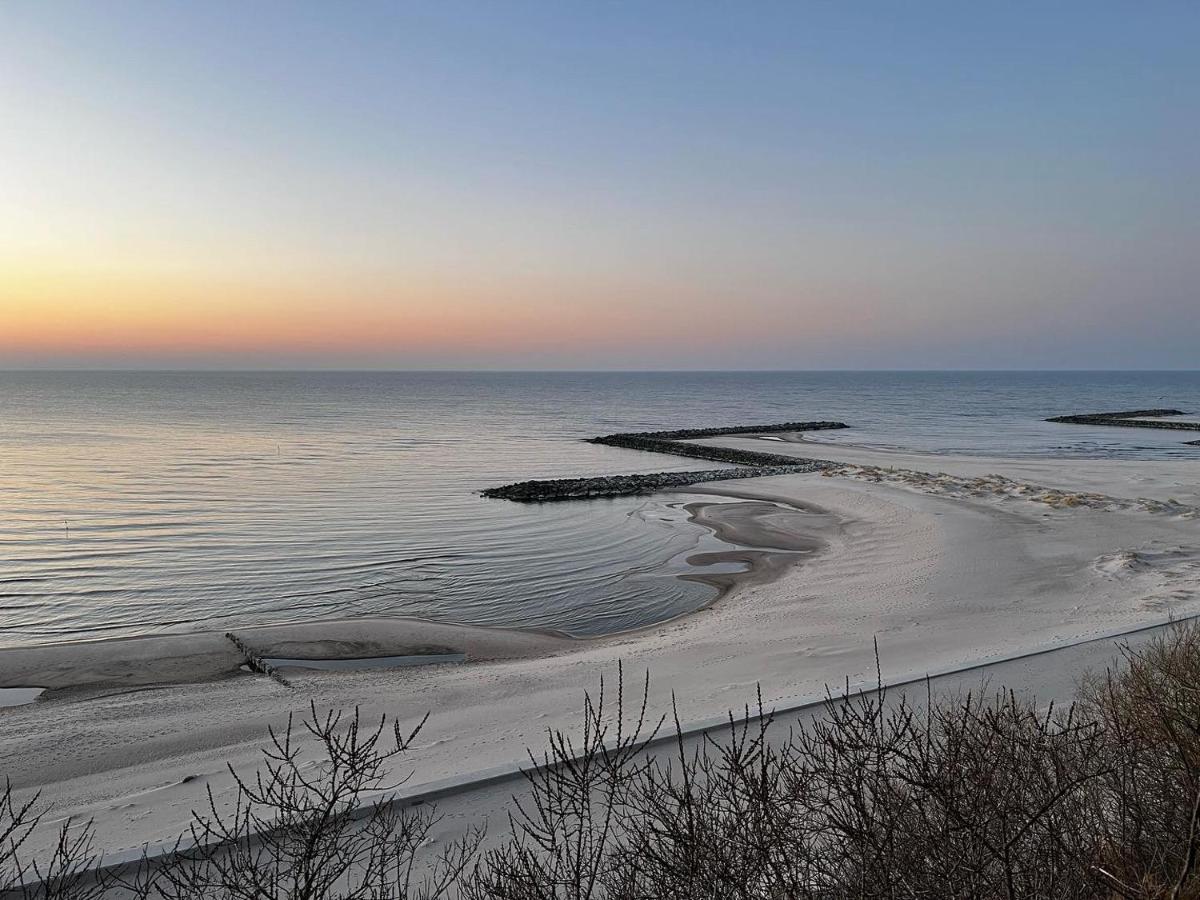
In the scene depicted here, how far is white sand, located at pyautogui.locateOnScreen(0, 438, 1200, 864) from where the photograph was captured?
33.1 ft

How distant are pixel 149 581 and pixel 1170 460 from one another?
173 ft

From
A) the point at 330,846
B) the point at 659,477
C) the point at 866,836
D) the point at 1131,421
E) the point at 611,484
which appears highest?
the point at 866,836

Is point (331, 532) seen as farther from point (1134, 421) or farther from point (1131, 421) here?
point (1134, 421)

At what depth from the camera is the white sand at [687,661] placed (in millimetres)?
10086

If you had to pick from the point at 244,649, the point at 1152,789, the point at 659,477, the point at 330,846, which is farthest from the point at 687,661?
the point at 659,477

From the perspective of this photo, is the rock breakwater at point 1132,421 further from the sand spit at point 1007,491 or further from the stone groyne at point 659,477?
the sand spit at point 1007,491

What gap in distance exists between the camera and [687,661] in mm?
13930

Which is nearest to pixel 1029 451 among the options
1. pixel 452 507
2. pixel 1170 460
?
pixel 1170 460

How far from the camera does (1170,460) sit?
4766 cm

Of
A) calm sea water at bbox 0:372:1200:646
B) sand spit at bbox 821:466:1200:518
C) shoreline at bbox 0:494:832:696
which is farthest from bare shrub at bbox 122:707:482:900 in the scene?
sand spit at bbox 821:466:1200:518

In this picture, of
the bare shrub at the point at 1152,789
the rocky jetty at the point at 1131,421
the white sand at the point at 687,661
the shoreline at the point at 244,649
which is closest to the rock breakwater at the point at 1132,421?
the rocky jetty at the point at 1131,421

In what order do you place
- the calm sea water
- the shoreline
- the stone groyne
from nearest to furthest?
the shoreline < the calm sea water < the stone groyne

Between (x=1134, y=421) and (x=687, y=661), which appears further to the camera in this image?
(x=1134, y=421)

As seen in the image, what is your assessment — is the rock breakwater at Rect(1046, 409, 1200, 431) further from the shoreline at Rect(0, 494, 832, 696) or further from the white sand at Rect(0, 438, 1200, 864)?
the shoreline at Rect(0, 494, 832, 696)
